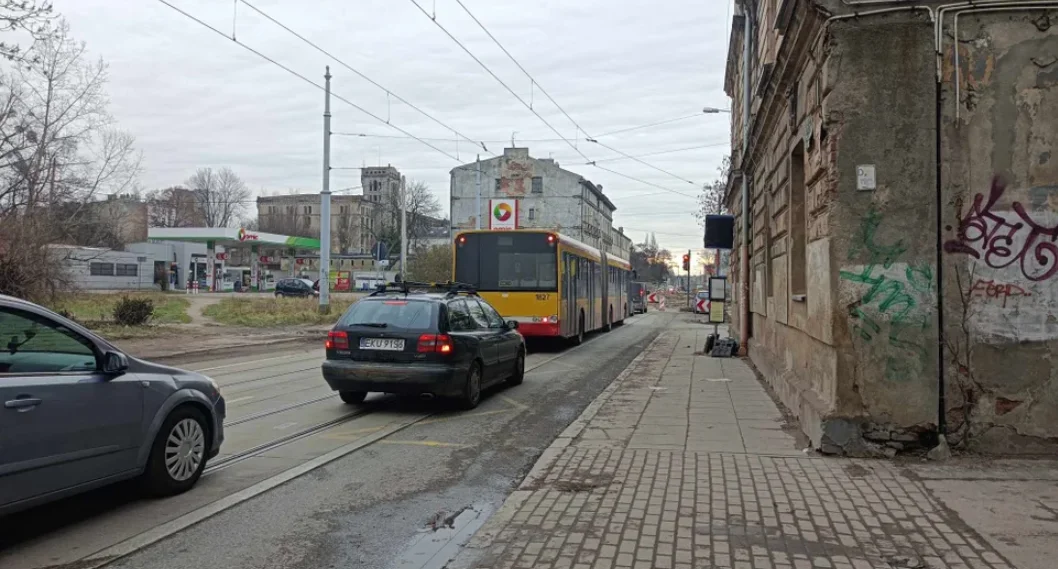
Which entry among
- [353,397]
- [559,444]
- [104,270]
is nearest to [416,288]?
[353,397]

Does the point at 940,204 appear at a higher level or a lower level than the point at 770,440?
higher

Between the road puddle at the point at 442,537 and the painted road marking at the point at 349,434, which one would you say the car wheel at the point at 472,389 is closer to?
the painted road marking at the point at 349,434

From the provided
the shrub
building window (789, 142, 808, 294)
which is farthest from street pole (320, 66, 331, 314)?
building window (789, 142, 808, 294)

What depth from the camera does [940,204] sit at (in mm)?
6625

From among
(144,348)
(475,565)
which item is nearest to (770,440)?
(475,565)

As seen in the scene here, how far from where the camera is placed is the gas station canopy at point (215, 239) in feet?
209

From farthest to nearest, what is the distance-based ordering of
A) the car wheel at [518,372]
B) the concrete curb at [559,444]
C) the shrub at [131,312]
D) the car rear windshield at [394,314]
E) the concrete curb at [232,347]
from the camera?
the shrub at [131,312], the concrete curb at [232,347], the car wheel at [518,372], the car rear windshield at [394,314], the concrete curb at [559,444]

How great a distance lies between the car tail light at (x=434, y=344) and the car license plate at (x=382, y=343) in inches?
10.3

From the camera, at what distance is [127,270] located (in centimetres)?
6144

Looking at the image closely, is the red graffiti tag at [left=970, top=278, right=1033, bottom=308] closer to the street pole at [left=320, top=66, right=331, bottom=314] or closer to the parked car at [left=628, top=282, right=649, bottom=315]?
the street pole at [left=320, top=66, right=331, bottom=314]

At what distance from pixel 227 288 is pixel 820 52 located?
68837 mm

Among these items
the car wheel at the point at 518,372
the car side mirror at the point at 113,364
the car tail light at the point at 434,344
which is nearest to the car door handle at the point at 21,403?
the car side mirror at the point at 113,364

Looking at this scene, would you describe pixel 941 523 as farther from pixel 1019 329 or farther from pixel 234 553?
pixel 234 553

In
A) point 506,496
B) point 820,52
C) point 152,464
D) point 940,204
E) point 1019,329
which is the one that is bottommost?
point 506,496
